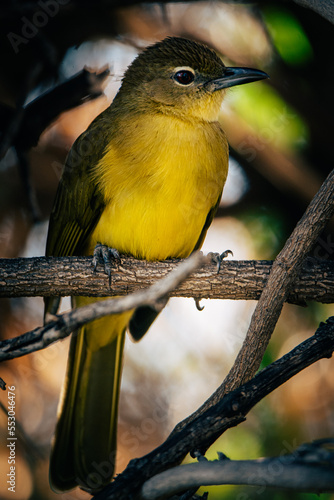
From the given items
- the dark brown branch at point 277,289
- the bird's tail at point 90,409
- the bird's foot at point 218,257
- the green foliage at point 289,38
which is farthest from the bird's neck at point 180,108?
the dark brown branch at point 277,289

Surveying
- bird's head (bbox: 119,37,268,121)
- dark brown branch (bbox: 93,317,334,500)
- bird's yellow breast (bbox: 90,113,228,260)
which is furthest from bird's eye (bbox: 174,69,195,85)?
dark brown branch (bbox: 93,317,334,500)

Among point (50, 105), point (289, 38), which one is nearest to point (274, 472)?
point (50, 105)

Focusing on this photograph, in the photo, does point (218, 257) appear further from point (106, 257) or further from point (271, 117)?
point (271, 117)

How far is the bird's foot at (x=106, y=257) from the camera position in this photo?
2322 mm

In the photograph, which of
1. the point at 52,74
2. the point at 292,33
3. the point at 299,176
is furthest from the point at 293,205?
the point at 52,74

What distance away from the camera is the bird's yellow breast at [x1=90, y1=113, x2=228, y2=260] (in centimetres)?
252

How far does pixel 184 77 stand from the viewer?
9.37ft

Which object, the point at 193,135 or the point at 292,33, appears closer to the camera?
the point at 193,135

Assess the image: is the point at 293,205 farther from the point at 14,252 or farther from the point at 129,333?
the point at 14,252

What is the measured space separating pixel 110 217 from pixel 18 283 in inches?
23.3

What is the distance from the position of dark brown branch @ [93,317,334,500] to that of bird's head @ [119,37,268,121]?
1676 millimetres

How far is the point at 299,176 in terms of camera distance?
294cm

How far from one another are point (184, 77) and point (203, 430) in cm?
206

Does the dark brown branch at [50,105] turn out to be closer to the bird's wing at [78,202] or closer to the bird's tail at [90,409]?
the bird's wing at [78,202]
